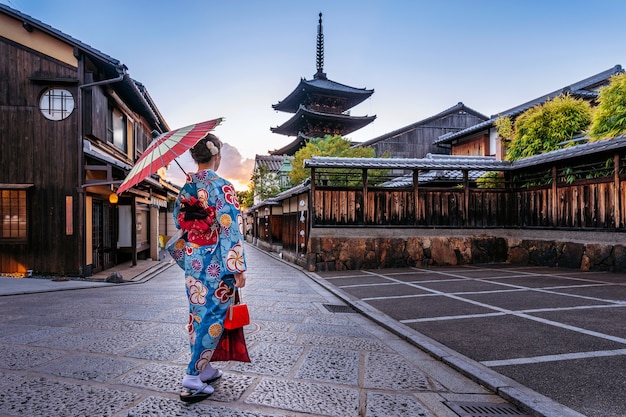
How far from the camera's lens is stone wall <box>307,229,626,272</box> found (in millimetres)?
13594

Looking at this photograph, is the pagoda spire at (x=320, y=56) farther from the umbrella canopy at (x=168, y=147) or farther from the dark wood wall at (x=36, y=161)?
the umbrella canopy at (x=168, y=147)

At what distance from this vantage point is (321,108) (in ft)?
116

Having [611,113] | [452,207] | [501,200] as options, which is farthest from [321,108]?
[611,113]

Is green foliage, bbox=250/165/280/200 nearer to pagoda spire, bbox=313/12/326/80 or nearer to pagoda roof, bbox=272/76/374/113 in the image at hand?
pagoda roof, bbox=272/76/374/113

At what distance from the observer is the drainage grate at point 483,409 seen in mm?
3055

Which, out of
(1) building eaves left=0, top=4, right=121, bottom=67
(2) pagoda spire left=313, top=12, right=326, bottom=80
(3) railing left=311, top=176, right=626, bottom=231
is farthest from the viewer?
(2) pagoda spire left=313, top=12, right=326, bottom=80

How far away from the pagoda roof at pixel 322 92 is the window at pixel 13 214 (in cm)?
2446

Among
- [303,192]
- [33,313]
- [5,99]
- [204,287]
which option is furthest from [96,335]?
[303,192]

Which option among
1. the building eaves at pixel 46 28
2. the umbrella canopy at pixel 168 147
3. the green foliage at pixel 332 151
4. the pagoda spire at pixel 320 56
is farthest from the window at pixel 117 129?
the pagoda spire at pixel 320 56

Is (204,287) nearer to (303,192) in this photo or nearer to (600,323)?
(600,323)

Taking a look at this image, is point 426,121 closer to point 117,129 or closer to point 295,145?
point 295,145

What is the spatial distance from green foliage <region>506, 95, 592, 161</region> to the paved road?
7.16m

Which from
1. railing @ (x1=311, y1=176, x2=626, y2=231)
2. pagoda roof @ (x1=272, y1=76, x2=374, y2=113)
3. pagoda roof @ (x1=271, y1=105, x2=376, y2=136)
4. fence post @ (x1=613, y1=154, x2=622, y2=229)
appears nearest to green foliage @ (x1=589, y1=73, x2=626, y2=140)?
fence post @ (x1=613, y1=154, x2=622, y2=229)

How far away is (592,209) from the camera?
38.9 feet
